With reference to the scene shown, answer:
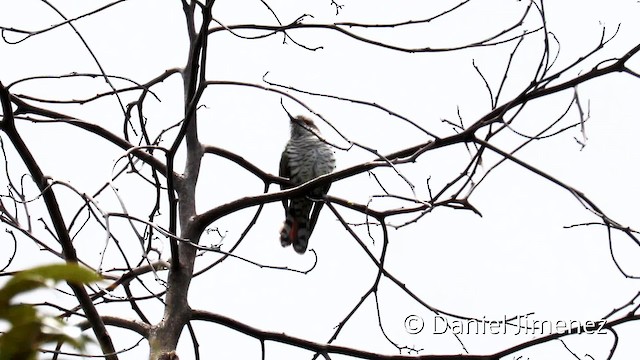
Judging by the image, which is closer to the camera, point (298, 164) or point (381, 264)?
point (381, 264)

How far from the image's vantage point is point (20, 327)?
0.83 m

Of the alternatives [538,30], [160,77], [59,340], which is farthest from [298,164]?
[59,340]

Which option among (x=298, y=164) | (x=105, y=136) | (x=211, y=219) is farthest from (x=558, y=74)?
(x=298, y=164)

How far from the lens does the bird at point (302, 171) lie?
6023mm

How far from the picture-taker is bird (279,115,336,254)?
602cm

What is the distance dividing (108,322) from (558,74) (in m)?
2.10

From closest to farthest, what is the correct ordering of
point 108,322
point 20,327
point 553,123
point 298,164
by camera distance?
1. point 20,327
2. point 553,123
3. point 108,322
4. point 298,164

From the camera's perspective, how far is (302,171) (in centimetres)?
633

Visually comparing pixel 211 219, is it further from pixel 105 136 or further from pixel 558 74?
pixel 558 74

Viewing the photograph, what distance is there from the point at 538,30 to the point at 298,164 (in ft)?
10.8

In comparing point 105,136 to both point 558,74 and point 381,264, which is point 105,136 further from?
point 558,74

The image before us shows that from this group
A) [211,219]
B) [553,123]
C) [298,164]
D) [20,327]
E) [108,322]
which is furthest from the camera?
[298,164]

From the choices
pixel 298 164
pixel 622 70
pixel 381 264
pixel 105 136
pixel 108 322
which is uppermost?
pixel 298 164

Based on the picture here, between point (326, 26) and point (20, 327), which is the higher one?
point (326, 26)
